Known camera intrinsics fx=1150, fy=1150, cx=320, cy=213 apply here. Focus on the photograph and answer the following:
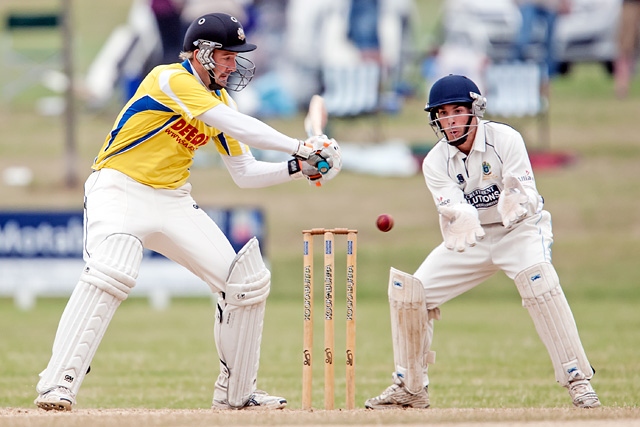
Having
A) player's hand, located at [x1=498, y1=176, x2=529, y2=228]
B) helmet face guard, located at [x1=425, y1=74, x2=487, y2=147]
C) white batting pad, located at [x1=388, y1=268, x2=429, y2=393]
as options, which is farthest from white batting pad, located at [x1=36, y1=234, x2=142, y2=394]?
player's hand, located at [x1=498, y1=176, x2=529, y2=228]

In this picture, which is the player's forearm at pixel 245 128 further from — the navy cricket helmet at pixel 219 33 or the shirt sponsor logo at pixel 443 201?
the shirt sponsor logo at pixel 443 201

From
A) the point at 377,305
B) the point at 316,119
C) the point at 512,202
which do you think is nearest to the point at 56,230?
the point at 377,305

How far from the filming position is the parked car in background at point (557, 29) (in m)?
19.0

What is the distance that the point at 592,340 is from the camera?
34.7 ft

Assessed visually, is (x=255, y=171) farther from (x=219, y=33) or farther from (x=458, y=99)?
(x=458, y=99)

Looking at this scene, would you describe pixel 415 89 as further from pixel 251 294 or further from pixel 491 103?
pixel 251 294

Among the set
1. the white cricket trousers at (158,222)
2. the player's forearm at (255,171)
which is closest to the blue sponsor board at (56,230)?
the player's forearm at (255,171)

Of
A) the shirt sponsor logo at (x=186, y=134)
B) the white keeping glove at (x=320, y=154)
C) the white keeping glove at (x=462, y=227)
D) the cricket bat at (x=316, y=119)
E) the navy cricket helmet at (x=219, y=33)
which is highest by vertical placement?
the navy cricket helmet at (x=219, y=33)

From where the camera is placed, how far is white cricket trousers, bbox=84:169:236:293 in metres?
5.61

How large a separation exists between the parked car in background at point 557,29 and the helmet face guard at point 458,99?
13215 millimetres

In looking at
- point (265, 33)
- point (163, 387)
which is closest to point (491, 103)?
point (265, 33)

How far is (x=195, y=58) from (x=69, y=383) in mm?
1734

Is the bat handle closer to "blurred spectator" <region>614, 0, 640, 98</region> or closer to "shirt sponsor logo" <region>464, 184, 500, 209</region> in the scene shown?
"shirt sponsor logo" <region>464, 184, 500, 209</region>

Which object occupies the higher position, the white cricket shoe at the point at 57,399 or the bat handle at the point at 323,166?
the bat handle at the point at 323,166
